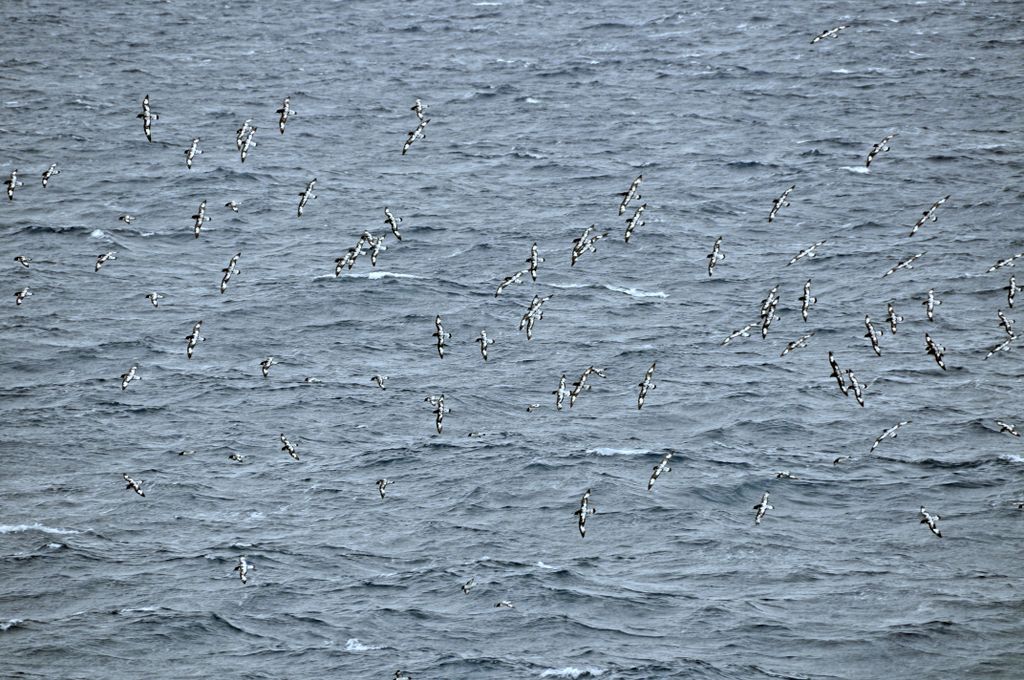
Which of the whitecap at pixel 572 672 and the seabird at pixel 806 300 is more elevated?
the seabird at pixel 806 300

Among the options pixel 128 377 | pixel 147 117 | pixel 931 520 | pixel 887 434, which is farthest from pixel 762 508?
pixel 147 117

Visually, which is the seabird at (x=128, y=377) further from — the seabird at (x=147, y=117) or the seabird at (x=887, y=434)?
the seabird at (x=887, y=434)

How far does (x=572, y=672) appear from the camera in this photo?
6931 centimetres

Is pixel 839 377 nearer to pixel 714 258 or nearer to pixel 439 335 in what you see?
pixel 714 258

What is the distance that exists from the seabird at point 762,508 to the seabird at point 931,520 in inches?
289

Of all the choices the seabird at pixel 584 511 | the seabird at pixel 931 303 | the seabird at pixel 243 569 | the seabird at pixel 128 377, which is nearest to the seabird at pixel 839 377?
the seabird at pixel 931 303

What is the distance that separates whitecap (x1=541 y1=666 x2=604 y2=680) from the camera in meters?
69.0

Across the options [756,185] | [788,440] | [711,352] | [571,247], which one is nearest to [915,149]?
[756,185]

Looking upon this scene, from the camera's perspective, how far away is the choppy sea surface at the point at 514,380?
241ft

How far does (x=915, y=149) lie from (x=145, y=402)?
71611 millimetres

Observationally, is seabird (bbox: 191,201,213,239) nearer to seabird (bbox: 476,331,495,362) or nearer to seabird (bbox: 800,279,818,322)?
seabird (bbox: 476,331,495,362)

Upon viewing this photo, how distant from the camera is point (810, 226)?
11912 cm

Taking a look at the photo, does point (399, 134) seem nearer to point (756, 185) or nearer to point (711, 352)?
point (756, 185)

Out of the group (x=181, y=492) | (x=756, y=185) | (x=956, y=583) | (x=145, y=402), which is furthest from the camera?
(x=756, y=185)
